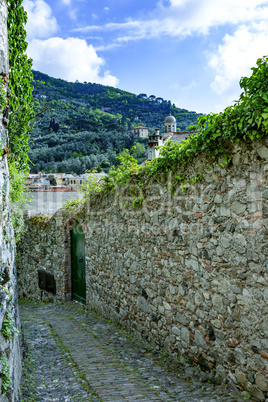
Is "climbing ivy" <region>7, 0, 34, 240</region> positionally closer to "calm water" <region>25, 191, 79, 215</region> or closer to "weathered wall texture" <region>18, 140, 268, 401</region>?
"weathered wall texture" <region>18, 140, 268, 401</region>

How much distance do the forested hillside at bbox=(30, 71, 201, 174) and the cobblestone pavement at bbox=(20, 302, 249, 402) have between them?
16557 mm

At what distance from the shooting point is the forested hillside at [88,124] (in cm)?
5647

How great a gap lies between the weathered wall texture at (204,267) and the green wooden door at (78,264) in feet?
7.06

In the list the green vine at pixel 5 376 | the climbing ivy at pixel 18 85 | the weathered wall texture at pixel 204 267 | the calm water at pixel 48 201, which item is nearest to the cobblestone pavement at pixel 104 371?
the weathered wall texture at pixel 204 267

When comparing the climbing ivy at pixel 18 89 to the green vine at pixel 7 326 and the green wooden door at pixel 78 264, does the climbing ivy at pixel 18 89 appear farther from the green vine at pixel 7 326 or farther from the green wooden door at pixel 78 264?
the green vine at pixel 7 326

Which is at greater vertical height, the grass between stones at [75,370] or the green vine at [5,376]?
the green vine at [5,376]

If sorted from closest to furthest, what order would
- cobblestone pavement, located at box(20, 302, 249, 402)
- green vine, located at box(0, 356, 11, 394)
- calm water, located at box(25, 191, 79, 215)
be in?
1. green vine, located at box(0, 356, 11, 394)
2. cobblestone pavement, located at box(20, 302, 249, 402)
3. calm water, located at box(25, 191, 79, 215)

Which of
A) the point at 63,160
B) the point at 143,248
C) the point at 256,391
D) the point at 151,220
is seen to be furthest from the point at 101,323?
the point at 63,160

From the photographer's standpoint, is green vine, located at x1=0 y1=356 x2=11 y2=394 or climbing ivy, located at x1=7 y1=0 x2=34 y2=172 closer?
green vine, located at x1=0 y1=356 x2=11 y2=394

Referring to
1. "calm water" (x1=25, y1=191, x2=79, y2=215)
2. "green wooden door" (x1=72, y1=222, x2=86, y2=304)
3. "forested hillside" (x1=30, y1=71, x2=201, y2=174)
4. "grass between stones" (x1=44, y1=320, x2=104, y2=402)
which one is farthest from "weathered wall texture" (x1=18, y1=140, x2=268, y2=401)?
"forested hillside" (x1=30, y1=71, x2=201, y2=174)

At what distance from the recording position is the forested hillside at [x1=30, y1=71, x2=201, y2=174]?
185 ft

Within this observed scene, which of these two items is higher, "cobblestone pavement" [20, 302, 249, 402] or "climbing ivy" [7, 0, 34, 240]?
"climbing ivy" [7, 0, 34, 240]

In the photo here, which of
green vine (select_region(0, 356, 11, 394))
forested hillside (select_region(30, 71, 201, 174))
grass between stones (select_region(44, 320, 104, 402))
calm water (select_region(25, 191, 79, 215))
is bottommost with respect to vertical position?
grass between stones (select_region(44, 320, 104, 402))

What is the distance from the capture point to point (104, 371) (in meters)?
4.38
